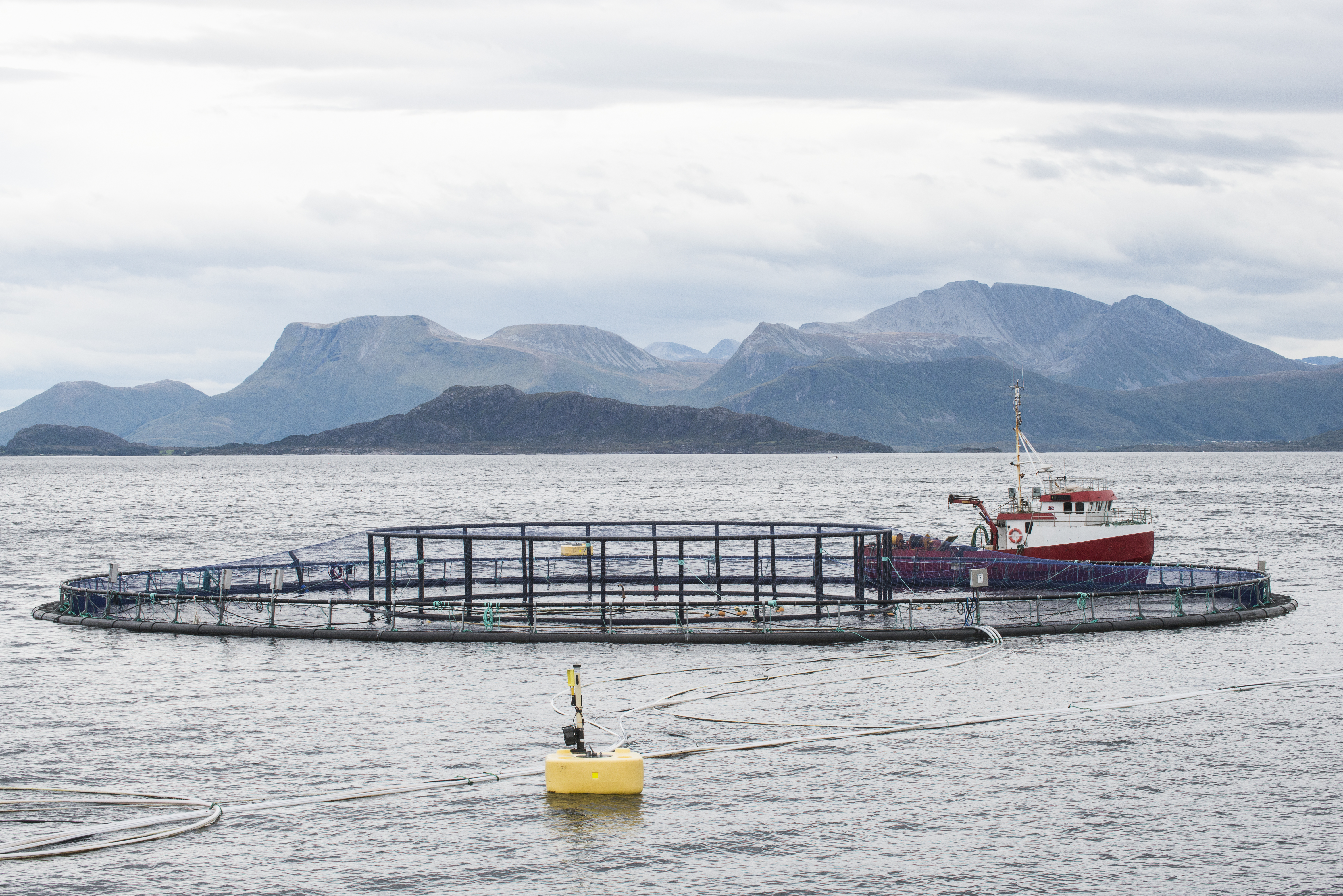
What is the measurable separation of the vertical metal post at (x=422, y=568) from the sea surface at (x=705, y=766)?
2.34 metres

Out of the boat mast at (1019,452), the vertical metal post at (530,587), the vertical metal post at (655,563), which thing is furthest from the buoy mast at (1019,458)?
the vertical metal post at (530,587)

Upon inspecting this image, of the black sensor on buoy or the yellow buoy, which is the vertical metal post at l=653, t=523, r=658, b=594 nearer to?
the black sensor on buoy

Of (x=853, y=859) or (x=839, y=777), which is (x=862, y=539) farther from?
(x=853, y=859)

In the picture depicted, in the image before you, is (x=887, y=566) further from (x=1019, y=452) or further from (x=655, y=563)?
(x=1019, y=452)

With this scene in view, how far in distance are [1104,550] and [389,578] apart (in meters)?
42.8

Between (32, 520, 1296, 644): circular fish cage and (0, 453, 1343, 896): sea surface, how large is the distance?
1286 millimetres

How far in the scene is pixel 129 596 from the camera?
54.5 m

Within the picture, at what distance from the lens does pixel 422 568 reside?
51.3 metres

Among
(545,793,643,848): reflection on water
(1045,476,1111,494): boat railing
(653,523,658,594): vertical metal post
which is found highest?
(1045,476,1111,494): boat railing

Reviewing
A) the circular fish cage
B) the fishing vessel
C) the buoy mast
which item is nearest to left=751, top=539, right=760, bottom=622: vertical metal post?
the circular fish cage

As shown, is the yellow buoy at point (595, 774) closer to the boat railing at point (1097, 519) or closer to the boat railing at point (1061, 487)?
the boat railing at point (1061, 487)

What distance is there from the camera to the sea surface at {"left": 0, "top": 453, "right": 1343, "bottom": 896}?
2428 centimetres

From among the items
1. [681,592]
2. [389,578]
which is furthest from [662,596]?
[389,578]

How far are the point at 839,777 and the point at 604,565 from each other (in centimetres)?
2206
